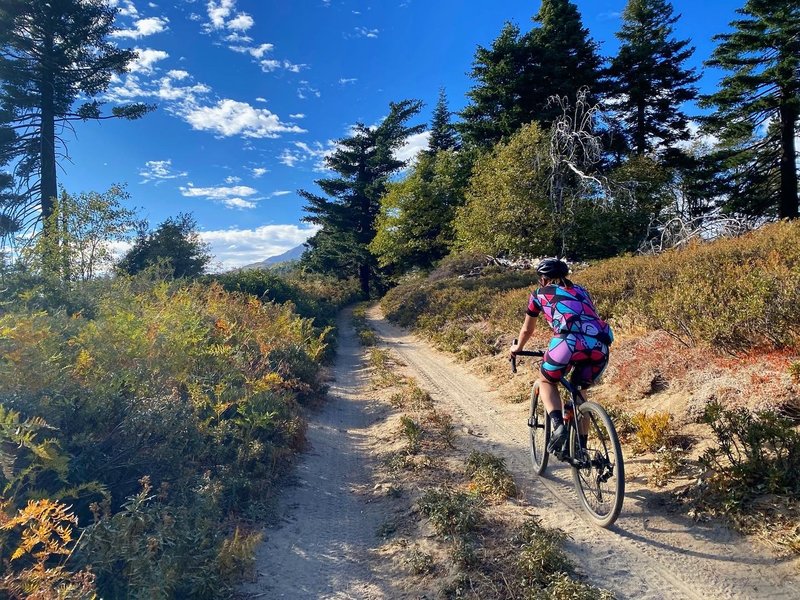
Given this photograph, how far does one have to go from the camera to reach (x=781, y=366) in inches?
A: 186

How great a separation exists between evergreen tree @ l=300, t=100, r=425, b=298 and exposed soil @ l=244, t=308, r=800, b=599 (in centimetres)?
3502

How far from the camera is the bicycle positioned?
11.6 ft

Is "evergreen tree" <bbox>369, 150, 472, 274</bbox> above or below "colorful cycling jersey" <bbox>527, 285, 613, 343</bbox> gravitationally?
above

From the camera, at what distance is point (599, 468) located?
3627 mm

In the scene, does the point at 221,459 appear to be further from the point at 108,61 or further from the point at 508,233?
the point at 108,61

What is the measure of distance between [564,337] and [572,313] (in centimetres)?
22

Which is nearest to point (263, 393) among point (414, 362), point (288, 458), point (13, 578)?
point (288, 458)

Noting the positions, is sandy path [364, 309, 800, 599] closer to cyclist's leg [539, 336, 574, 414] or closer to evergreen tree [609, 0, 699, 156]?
cyclist's leg [539, 336, 574, 414]

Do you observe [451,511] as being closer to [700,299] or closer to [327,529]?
[327,529]

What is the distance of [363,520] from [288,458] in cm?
163

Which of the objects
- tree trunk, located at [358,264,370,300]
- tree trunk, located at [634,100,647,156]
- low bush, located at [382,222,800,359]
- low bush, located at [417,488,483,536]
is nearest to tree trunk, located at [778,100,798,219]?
tree trunk, located at [634,100,647,156]

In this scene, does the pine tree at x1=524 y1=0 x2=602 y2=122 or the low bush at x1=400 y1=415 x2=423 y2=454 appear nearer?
the low bush at x1=400 y1=415 x2=423 y2=454

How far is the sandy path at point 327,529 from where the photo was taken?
11.1 ft

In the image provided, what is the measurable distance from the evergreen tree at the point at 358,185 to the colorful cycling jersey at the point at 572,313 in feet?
119
